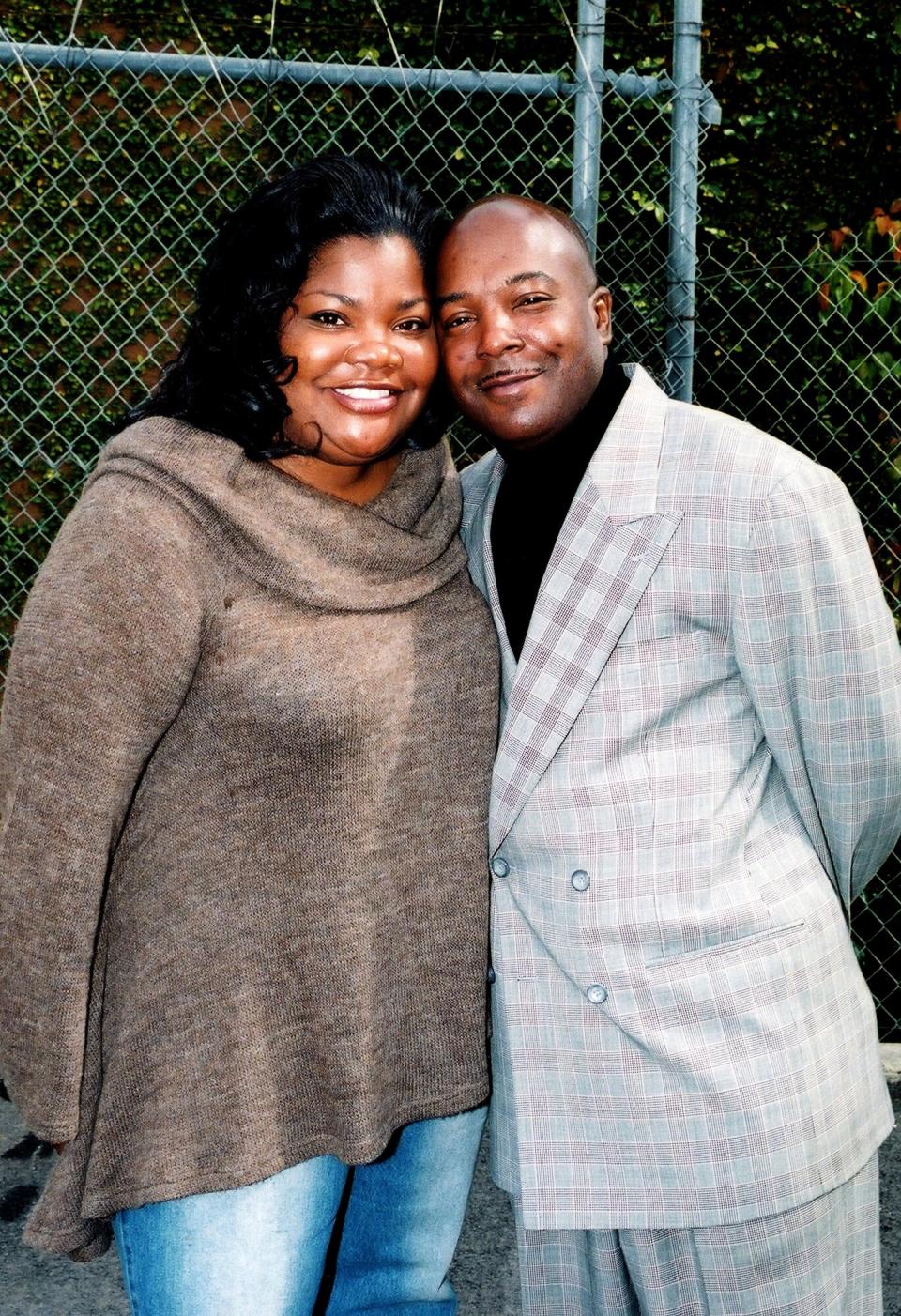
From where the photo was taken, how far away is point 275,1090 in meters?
1.84

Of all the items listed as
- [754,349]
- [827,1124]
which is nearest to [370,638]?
[827,1124]

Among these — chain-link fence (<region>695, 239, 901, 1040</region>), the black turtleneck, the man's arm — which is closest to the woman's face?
the black turtleneck

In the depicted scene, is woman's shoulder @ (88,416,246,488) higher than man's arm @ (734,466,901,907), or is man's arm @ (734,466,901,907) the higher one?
woman's shoulder @ (88,416,246,488)

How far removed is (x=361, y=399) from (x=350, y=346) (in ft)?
0.26

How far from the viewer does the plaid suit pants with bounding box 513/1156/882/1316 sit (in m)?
1.86

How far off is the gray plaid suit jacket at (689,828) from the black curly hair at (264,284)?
48 centimetres

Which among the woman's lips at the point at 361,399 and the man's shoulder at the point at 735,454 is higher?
the woman's lips at the point at 361,399

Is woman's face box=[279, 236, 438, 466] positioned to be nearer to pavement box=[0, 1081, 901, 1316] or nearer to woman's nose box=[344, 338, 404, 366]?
woman's nose box=[344, 338, 404, 366]

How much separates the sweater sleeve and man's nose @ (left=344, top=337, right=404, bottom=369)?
Result: 38 centimetres

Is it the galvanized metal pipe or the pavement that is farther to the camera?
the galvanized metal pipe

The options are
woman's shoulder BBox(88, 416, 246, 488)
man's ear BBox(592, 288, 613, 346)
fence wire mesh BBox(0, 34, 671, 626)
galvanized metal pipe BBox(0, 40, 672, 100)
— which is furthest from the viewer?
fence wire mesh BBox(0, 34, 671, 626)

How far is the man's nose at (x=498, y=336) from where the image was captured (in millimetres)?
2000

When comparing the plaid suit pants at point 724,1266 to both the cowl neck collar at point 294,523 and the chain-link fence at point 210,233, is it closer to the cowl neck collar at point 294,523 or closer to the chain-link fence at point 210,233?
the cowl neck collar at point 294,523

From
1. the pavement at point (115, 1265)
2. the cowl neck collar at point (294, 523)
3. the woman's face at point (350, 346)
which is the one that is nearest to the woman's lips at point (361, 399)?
the woman's face at point (350, 346)
